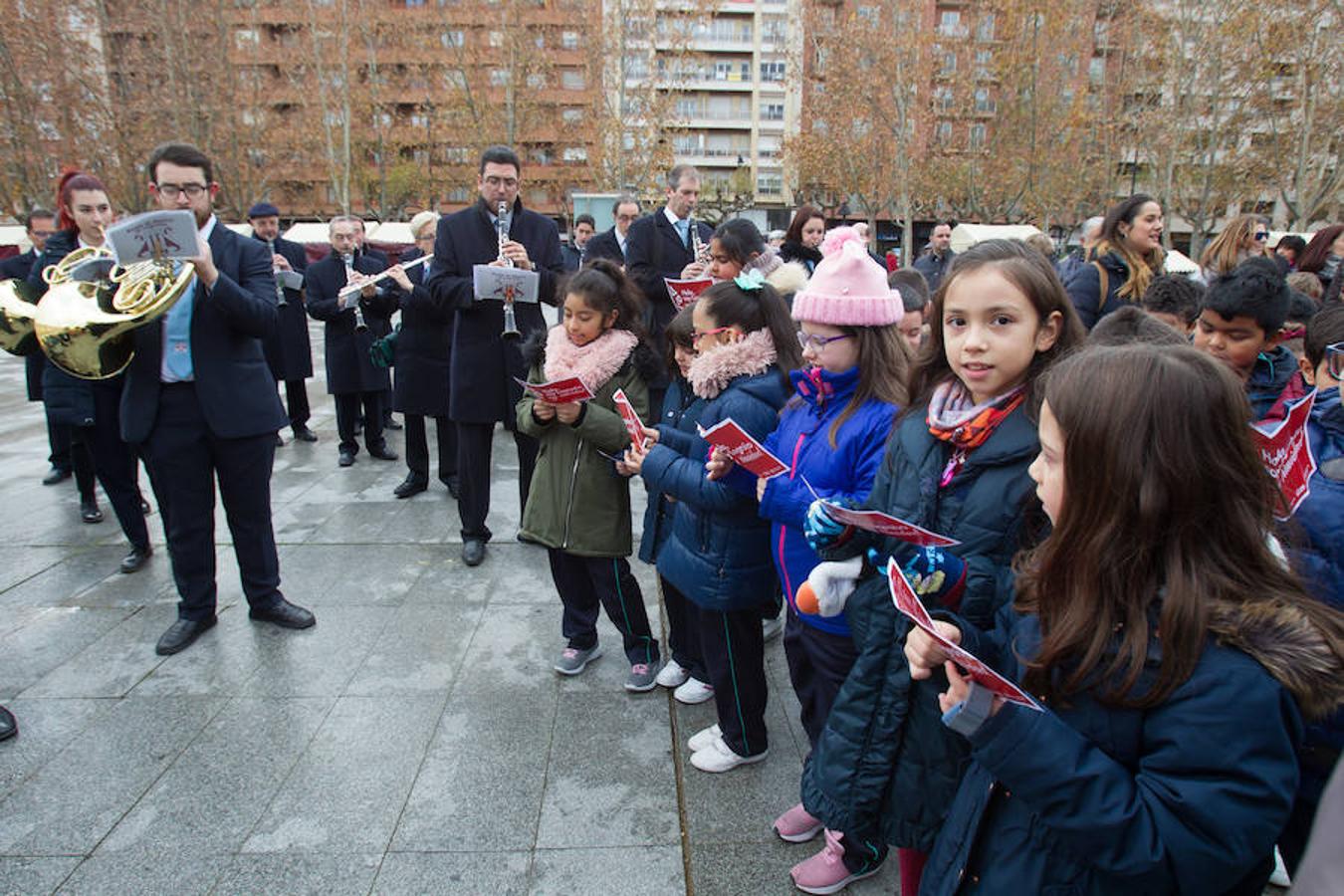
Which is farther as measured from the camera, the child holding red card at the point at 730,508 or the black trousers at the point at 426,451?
the black trousers at the point at 426,451

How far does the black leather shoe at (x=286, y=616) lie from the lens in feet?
13.3

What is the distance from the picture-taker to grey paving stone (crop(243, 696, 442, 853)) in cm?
259

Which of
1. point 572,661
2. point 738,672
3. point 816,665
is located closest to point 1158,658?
point 816,665

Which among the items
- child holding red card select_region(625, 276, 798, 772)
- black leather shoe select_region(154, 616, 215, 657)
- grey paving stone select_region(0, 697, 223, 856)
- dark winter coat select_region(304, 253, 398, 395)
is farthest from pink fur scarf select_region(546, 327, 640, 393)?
dark winter coat select_region(304, 253, 398, 395)

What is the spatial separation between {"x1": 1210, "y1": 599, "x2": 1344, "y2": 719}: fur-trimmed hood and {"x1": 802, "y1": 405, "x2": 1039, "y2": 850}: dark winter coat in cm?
50

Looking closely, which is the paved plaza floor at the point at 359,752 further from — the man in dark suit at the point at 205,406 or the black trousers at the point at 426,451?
the black trousers at the point at 426,451

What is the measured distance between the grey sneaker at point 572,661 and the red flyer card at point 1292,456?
107 inches

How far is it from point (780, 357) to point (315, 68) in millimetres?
33237

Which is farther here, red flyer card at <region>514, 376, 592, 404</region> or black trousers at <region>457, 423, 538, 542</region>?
black trousers at <region>457, 423, 538, 542</region>

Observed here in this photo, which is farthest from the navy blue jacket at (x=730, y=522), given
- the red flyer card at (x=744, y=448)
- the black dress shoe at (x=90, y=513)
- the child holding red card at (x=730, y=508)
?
the black dress shoe at (x=90, y=513)

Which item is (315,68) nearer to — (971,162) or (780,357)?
(971,162)

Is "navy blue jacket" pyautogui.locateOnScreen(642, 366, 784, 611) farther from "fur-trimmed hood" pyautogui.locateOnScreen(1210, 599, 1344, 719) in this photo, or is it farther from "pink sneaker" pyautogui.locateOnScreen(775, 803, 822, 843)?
"fur-trimmed hood" pyautogui.locateOnScreen(1210, 599, 1344, 719)

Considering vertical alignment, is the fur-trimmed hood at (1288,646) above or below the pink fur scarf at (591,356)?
below

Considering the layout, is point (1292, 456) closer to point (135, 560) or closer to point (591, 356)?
point (591, 356)
